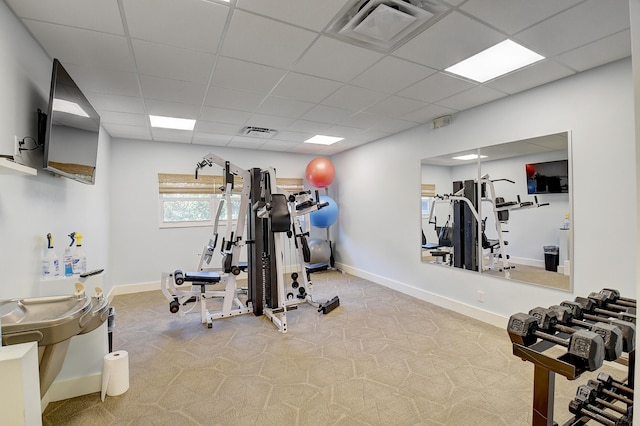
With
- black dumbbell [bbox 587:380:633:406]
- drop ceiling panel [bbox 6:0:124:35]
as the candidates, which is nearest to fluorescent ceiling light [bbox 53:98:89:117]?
drop ceiling panel [bbox 6:0:124:35]

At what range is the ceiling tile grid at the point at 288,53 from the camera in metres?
1.86

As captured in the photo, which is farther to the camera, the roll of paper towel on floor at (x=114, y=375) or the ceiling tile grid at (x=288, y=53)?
the roll of paper towel on floor at (x=114, y=375)

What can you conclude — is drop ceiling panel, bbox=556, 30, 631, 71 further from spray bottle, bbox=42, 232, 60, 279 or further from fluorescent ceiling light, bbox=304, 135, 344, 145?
spray bottle, bbox=42, 232, 60, 279

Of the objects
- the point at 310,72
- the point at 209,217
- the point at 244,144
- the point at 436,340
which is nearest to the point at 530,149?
the point at 436,340

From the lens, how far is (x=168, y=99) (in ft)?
10.8

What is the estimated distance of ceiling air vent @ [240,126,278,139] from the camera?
4.52 metres

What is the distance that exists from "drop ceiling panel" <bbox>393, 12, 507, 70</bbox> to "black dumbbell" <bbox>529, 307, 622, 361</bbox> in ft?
6.00

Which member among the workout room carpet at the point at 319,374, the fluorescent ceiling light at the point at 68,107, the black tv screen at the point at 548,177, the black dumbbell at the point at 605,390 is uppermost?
the fluorescent ceiling light at the point at 68,107

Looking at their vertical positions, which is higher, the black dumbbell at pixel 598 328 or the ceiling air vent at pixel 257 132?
the ceiling air vent at pixel 257 132

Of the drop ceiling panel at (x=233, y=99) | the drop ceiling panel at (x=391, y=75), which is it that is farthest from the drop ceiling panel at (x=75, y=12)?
the drop ceiling panel at (x=391, y=75)

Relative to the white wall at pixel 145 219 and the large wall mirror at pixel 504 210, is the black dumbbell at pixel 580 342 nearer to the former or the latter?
the large wall mirror at pixel 504 210

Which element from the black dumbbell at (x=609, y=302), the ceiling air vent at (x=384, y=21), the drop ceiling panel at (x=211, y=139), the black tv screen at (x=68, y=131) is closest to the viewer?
the black dumbbell at (x=609, y=302)

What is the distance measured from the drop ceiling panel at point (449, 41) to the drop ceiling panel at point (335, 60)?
27 centimetres

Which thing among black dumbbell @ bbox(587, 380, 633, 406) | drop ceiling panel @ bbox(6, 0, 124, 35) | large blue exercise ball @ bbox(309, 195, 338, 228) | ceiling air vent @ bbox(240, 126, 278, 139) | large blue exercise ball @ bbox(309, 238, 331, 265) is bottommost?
black dumbbell @ bbox(587, 380, 633, 406)
